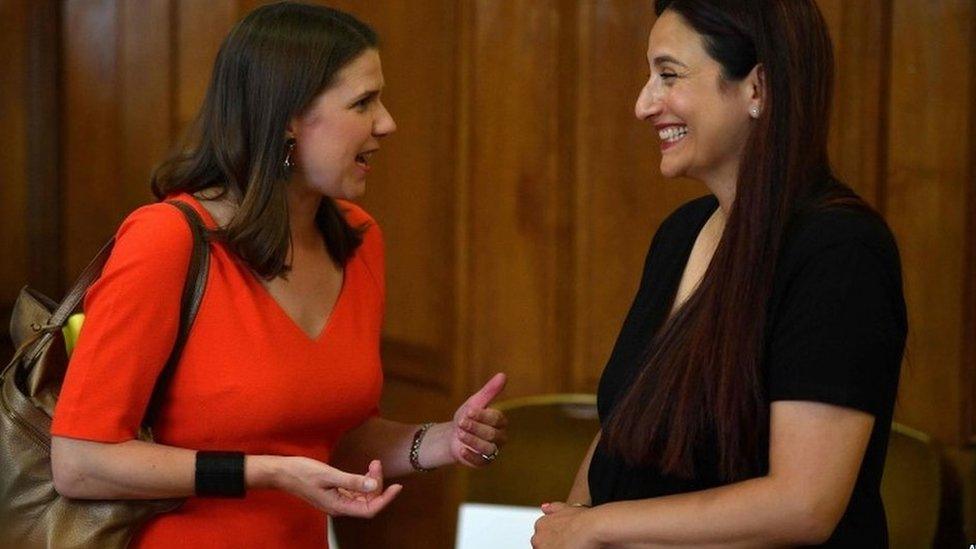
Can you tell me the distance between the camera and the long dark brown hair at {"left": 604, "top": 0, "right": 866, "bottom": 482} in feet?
6.39

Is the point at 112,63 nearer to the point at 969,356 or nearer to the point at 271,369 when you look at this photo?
the point at 271,369

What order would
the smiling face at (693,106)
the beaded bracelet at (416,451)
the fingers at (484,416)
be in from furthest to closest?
the beaded bracelet at (416,451), the fingers at (484,416), the smiling face at (693,106)

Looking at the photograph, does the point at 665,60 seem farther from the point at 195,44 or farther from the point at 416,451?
the point at 195,44

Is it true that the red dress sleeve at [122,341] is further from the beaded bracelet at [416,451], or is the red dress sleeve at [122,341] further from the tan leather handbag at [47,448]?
the beaded bracelet at [416,451]

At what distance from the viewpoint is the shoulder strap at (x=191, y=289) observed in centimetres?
230

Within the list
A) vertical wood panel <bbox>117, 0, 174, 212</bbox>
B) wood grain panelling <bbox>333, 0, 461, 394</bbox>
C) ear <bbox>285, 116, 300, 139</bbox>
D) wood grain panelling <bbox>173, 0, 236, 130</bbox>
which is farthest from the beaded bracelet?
vertical wood panel <bbox>117, 0, 174, 212</bbox>

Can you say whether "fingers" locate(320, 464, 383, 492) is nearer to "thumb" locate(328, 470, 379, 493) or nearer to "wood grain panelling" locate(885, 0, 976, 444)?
"thumb" locate(328, 470, 379, 493)

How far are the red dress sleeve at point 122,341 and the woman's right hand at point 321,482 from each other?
0.70 ft

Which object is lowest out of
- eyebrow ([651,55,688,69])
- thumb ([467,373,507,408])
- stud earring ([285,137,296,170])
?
thumb ([467,373,507,408])

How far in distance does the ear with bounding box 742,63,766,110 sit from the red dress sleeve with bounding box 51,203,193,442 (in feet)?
2.98

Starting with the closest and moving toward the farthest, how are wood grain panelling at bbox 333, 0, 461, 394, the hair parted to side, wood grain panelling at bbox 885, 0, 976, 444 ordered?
the hair parted to side, wood grain panelling at bbox 885, 0, 976, 444, wood grain panelling at bbox 333, 0, 461, 394

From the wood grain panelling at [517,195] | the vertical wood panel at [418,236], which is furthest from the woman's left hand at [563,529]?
the vertical wood panel at [418,236]

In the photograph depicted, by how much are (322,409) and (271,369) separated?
0.13 metres

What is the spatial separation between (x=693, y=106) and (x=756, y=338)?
0.37 meters
